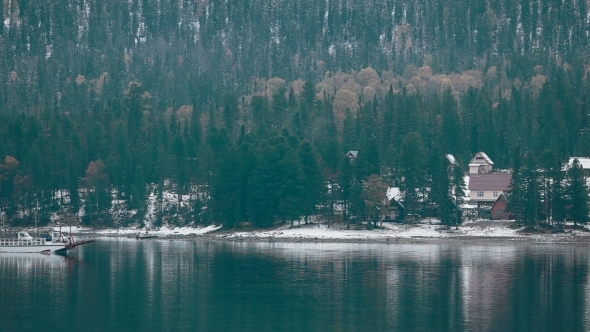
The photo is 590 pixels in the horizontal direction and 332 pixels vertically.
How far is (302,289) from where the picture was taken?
244 ft

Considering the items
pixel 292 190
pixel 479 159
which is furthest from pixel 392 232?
pixel 479 159

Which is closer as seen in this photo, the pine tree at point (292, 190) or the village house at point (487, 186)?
the pine tree at point (292, 190)

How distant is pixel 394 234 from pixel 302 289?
179 feet

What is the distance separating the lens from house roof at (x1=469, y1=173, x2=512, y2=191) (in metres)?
141

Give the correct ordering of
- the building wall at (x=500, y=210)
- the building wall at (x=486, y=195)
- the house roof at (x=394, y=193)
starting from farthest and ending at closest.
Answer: the building wall at (x=486, y=195)
the house roof at (x=394, y=193)
the building wall at (x=500, y=210)

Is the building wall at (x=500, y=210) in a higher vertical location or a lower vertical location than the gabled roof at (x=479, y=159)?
lower

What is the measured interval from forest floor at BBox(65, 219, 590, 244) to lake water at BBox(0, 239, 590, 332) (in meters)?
9.15

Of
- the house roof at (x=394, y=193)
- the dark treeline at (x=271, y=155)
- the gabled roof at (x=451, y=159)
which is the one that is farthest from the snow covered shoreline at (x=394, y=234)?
the gabled roof at (x=451, y=159)

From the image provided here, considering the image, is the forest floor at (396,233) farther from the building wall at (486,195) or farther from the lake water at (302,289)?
the building wall at (486,195)

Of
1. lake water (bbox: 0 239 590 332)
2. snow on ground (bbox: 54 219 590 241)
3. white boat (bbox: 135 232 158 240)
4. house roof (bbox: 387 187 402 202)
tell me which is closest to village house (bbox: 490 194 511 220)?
snow on ground (bbox: 54 219 590 241)

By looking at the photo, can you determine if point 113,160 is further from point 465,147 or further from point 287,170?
point 465,147

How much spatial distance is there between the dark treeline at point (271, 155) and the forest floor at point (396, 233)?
246 centimetres

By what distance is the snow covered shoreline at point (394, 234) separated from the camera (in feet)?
391

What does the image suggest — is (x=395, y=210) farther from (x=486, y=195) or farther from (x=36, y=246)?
(x=36, y=246)
